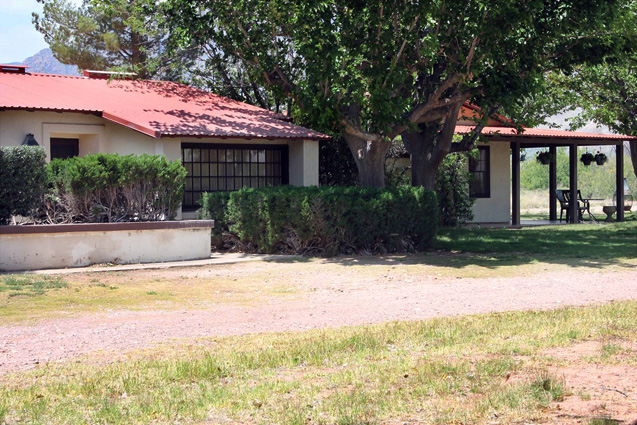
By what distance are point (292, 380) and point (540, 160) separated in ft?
74.1

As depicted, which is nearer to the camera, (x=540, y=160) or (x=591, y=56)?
(x=591, y=56)

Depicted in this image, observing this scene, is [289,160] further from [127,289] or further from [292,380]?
[292,380]

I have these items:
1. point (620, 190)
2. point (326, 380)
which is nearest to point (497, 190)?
point (620, 190)

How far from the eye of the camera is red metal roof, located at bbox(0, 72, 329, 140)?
690 inches

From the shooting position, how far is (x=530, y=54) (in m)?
16.3

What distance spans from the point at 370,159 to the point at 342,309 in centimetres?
838

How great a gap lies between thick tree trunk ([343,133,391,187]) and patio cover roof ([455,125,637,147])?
6660 mm

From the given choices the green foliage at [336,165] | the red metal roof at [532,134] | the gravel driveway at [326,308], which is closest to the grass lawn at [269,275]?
the gravel driveway at [326,308]

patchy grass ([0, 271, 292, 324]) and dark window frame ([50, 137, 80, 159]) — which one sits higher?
dark window frame ([50, 137, 80, 159])

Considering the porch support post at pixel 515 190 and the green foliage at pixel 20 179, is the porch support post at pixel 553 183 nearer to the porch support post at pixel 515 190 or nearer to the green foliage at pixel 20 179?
the porch support post at pixel 515 190

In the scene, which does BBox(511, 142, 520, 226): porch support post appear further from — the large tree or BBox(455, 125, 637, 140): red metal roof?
the large tree

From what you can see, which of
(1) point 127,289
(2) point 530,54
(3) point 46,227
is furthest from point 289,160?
(1) point 127,289

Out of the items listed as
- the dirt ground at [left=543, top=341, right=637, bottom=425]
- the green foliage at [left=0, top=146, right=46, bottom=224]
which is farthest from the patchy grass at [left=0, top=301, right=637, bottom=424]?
the green foliage at [left=0, top=146, right=46, bottom=224]

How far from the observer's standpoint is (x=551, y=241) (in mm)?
18828
